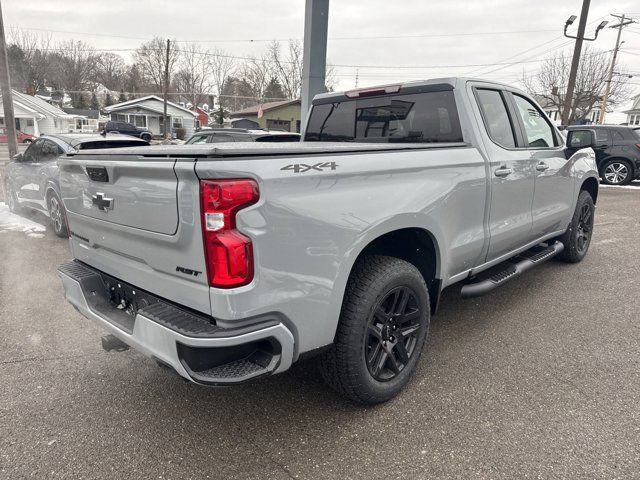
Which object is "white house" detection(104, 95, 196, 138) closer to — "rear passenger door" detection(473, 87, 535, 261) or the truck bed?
"rear passenger door" detection(473, 87, 535, 261)

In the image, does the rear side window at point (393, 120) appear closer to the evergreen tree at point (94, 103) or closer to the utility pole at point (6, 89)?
the utility pole at point (6, 89)

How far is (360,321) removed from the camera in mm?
2361

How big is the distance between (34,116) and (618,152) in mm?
48969

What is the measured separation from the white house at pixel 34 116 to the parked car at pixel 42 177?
4085 cm

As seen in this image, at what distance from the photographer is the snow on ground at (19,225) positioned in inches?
274

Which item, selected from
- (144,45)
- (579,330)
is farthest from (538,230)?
(144,45)

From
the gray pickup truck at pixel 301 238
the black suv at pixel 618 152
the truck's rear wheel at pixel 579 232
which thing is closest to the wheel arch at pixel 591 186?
the truck's rear wheel at pixel 579 232

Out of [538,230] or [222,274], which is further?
[538,230]

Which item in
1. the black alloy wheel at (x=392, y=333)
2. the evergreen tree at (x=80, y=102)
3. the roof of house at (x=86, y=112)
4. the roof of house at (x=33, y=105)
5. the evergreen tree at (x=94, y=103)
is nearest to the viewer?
the black alloy wheel at (x=392, y=333)

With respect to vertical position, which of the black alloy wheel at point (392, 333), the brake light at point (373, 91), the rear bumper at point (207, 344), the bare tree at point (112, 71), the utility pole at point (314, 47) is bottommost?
the black alloy wheel at point (392, 333)

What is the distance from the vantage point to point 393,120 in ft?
12.1

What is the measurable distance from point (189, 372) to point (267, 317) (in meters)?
0.40

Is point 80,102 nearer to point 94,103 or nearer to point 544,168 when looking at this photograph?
point 94,103

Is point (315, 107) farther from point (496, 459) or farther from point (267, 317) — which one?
point (496, 459)
